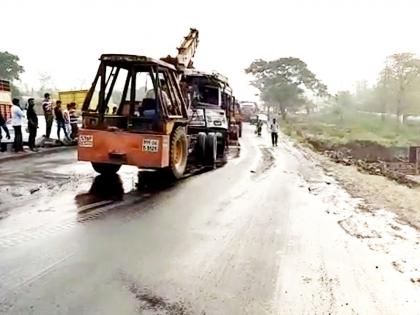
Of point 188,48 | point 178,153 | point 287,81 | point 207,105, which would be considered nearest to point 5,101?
point 188,48

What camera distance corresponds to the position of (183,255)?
20.4ft

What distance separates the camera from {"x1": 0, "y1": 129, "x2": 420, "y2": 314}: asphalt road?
15.7 feet

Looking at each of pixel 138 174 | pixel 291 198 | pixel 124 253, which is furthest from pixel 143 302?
pixel 138 174

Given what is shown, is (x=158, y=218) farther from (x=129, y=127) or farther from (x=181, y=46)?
(x=181, y=46)

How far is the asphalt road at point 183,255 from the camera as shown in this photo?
479 centimetres

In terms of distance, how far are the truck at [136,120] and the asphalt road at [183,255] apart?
718mm

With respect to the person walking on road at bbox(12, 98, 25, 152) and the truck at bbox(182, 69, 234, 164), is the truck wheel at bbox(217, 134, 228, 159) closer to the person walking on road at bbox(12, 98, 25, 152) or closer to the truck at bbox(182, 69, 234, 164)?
the truck at bbox(182, 69, 234, 164)

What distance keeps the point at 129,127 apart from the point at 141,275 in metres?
6.74

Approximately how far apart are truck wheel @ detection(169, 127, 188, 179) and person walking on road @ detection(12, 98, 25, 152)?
5.95m

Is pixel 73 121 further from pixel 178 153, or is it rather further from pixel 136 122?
pixel 136 122

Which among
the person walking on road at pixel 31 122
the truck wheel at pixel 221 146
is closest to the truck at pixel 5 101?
the person walking on road at pixel 31 122

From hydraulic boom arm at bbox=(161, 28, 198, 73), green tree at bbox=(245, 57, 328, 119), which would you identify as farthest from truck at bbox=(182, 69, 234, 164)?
green tree at bbox=(245, 57, 328, 119)

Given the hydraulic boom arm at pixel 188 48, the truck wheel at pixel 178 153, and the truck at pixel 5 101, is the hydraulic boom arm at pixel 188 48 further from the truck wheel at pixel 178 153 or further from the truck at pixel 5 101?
the truck at pixel 5 101

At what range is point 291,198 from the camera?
10.7 metres
